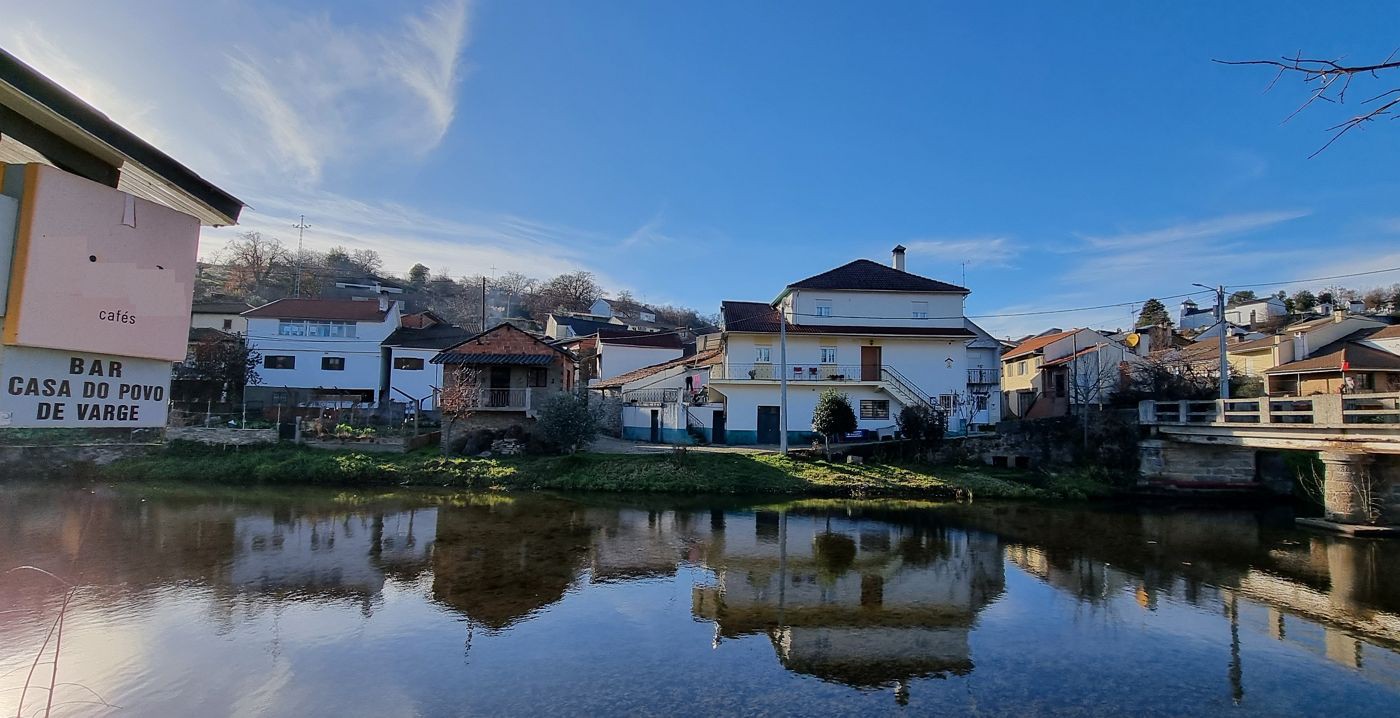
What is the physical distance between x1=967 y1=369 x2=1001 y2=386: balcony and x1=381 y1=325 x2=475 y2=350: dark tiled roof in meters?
29.8

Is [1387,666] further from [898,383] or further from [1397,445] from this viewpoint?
[898,383]

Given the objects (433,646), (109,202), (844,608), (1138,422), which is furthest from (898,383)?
(109,202)

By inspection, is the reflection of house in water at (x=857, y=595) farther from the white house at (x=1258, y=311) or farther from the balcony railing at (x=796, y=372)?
the white house at (x=1258, y=311)

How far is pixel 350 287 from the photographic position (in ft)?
206

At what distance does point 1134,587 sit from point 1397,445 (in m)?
10.9

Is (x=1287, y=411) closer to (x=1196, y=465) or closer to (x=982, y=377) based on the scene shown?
(x=1196, y=465)

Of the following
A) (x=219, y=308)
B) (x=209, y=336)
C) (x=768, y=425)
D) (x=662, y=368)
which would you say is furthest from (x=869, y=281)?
(x=219, y=308)

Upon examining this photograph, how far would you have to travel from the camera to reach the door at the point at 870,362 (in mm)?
32062

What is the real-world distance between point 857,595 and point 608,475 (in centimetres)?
1490

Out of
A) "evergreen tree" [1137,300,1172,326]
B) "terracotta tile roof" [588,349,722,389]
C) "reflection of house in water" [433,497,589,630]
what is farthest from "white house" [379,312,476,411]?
"evergreen tree" [1137,300,1172,326]

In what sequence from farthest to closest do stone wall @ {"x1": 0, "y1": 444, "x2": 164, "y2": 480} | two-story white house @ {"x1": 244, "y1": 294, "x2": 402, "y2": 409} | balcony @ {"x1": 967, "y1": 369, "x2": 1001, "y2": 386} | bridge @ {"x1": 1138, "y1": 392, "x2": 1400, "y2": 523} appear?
balcony @ {"x1": 967, "y1": 369, "x2": 1001, "y2": 386} < two-story white house @ {"x1": 244, "y1": 294, "x2": 402, "y2": 409} < stone wall @ {"x1": 0, "y1": 444, "x2": 164, "y2": 480} < bridge @ {"x1": 1138, "y1": 392, "x2": 1400, "y2": 523}

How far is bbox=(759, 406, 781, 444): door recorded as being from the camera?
3175 centimetres

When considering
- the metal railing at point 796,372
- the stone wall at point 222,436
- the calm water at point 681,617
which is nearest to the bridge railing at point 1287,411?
the calm water at point 681,617

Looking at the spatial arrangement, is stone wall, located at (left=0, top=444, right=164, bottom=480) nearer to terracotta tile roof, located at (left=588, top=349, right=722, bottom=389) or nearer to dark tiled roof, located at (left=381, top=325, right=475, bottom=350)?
dark tiled roof, located at (left=381, top=325, right=475, bottom=350)
